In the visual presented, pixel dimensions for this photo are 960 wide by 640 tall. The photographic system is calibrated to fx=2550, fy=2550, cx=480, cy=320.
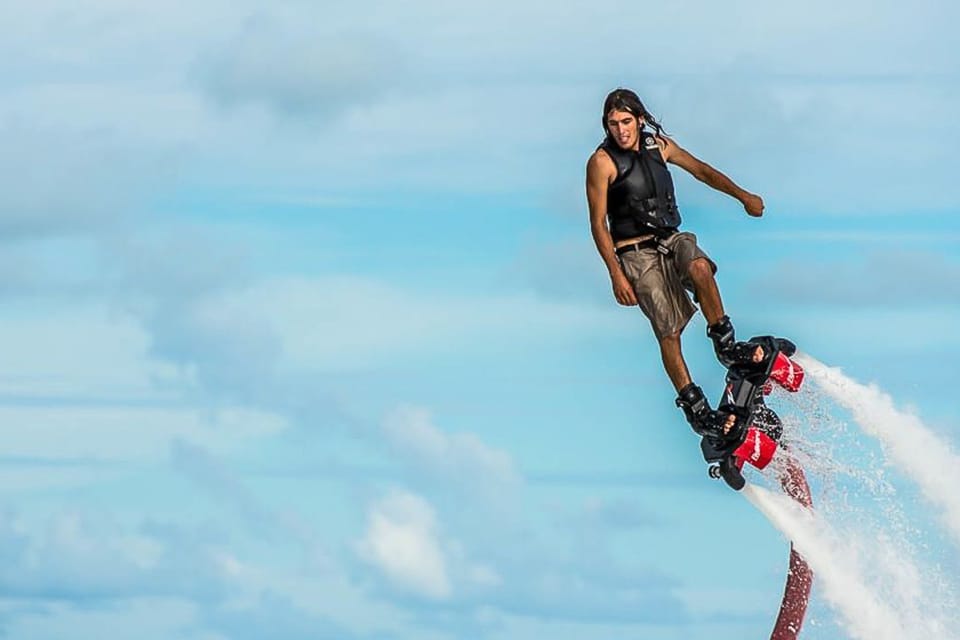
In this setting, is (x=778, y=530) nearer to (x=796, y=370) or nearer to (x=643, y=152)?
(x=796, y=370)

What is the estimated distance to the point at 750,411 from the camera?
4016cm

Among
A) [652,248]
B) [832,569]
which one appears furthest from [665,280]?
[832,569]

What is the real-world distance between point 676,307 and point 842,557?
5.25m

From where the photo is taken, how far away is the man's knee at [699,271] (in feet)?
128

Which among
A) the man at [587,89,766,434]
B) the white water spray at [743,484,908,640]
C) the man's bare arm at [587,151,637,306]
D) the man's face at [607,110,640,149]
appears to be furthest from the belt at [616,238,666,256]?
the white water spray at [743,484,908,640]

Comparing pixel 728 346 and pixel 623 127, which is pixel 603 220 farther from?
pixel 728 346

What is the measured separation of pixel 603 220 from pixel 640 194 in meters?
0.78

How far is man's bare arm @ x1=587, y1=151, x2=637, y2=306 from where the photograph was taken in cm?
3891

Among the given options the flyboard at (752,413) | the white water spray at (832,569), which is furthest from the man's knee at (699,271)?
the white water spray at (832,569)

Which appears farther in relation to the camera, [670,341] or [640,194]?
[670,341]

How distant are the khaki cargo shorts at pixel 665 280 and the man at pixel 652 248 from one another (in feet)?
0.05

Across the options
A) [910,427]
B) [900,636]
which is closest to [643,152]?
[910,427]

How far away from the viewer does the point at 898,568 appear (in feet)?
137

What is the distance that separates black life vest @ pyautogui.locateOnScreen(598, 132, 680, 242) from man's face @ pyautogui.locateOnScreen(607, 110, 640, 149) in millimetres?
141
